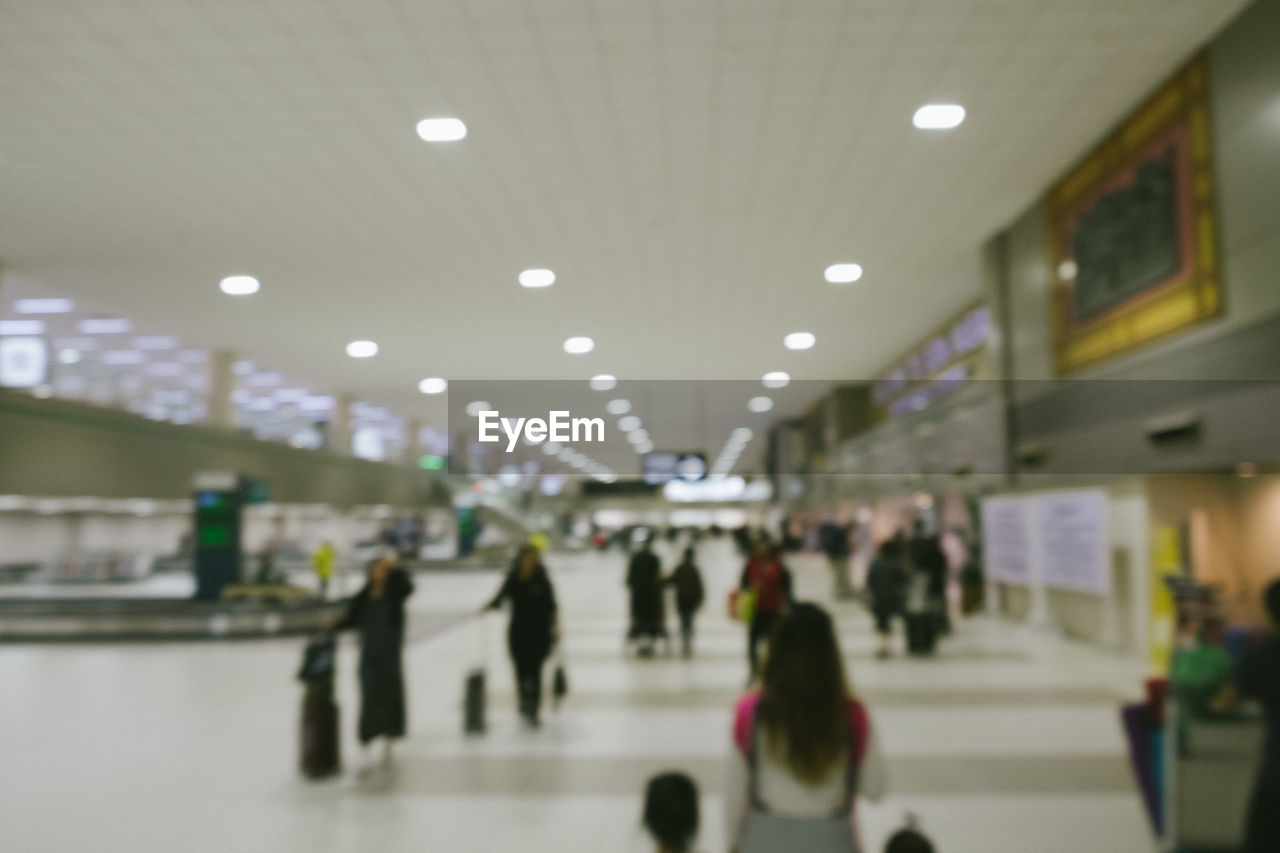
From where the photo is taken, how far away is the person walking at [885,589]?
12914mm

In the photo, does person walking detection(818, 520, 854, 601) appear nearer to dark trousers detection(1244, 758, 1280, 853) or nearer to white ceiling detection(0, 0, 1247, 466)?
white ceiling detection(0, 0, 1247, 466)

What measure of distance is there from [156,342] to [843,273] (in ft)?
49.1

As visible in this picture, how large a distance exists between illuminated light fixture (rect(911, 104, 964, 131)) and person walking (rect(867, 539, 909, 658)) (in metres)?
6.19

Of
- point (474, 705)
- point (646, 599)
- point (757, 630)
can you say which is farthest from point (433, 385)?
point (474, 705)

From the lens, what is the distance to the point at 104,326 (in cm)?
1947

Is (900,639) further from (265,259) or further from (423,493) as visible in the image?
(423,493)

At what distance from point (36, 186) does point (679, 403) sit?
21104mm

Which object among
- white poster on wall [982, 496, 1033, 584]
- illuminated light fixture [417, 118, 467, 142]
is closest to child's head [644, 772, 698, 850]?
illuminated light fixture [417, 118, 467, 142]

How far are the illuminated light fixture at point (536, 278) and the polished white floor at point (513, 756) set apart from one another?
5813 millimetres

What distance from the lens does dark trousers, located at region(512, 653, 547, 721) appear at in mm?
8578

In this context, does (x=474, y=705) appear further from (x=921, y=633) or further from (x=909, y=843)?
(x=921, y=633)

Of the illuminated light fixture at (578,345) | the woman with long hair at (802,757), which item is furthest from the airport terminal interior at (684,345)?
the illuminated light fixture at (578,345)

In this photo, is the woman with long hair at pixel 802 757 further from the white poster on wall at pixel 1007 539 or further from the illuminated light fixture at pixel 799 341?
the illuminated light fixture at pixel 799 341

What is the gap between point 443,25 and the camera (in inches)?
296
